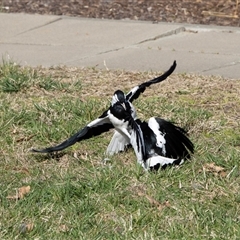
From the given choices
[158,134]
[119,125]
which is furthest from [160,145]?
[119,125]

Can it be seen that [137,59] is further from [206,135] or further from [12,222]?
[12,222]

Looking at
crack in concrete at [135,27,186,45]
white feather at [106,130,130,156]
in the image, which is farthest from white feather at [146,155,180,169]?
crack in concrete at [135,27,186,45]

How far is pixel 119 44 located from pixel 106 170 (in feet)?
13.2

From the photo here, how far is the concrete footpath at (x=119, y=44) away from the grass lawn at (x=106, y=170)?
0.90 m

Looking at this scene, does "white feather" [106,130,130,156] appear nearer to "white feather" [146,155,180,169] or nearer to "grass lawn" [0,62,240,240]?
"grass lawn" [0,62,240,240]

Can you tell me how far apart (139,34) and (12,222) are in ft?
17.2

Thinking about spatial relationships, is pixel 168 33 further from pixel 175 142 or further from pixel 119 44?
pixel 175 142

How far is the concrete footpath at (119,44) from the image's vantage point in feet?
25.5

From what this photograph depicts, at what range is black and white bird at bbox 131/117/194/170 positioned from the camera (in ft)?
16.0

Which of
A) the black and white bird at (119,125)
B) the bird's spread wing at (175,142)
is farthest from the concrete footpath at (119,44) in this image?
the black and white bird at (119,125)

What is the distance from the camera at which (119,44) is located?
8.70 metres

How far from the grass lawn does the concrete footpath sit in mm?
899

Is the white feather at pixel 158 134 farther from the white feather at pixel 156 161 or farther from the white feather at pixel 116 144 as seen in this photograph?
the white feather at pixel 116 144

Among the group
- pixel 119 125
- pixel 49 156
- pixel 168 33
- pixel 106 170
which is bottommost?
pixel 168 33
